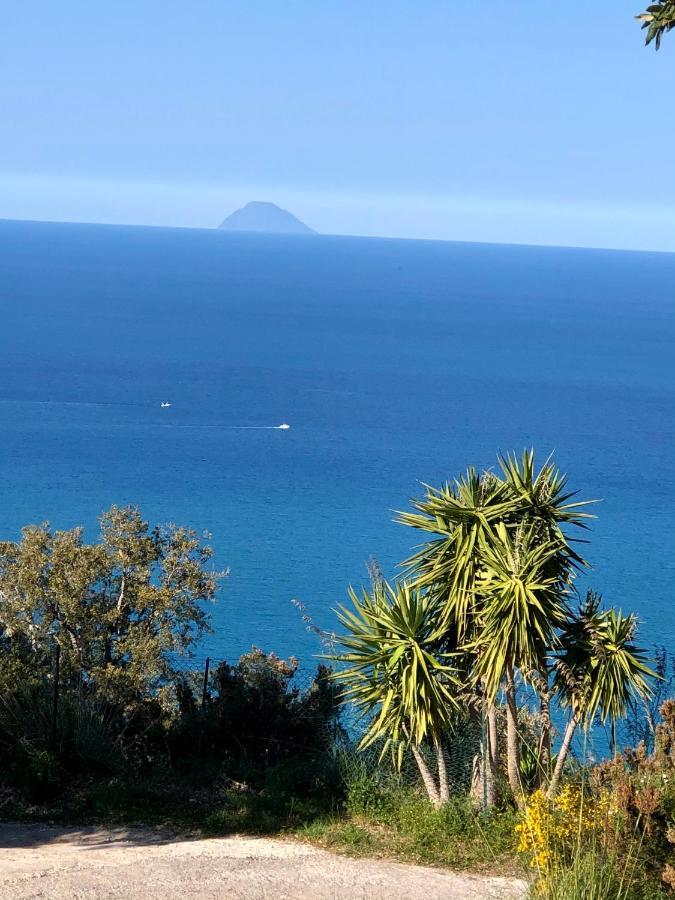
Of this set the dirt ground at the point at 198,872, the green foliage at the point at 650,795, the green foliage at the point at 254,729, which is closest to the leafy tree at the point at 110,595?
the green foliage at the point at 254,729

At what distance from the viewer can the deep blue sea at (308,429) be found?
4697 cm

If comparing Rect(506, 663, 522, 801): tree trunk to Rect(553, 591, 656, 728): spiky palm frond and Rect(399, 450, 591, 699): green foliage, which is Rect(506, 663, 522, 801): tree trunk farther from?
Rect(553, 591, 656, 728): spiky palm frond

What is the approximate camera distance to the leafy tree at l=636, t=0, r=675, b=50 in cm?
842

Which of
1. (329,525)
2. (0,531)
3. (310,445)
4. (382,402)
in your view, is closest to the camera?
(0,531)

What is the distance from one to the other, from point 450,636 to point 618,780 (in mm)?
2747

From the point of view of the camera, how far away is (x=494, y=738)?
10938 mm

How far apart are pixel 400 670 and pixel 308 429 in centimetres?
6415

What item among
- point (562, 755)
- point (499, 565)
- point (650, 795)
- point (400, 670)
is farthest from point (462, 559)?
point (650, 795)

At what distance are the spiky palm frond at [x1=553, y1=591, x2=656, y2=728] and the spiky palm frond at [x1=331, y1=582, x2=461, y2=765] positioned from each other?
1.06 m

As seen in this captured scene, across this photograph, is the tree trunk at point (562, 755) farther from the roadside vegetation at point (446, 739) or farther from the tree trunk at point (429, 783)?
the tree trunk at point (429, 783)

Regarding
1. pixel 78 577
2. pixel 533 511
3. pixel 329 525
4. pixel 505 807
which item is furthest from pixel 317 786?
pixel 329 525

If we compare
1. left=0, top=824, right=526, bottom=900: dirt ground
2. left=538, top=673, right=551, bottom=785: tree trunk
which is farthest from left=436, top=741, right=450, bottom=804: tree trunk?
left=0, top=824, right=526, bottom=900: dirt ground

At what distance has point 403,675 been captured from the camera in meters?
10.5

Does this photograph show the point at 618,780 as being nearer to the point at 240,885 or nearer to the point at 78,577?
the point at 240,885
